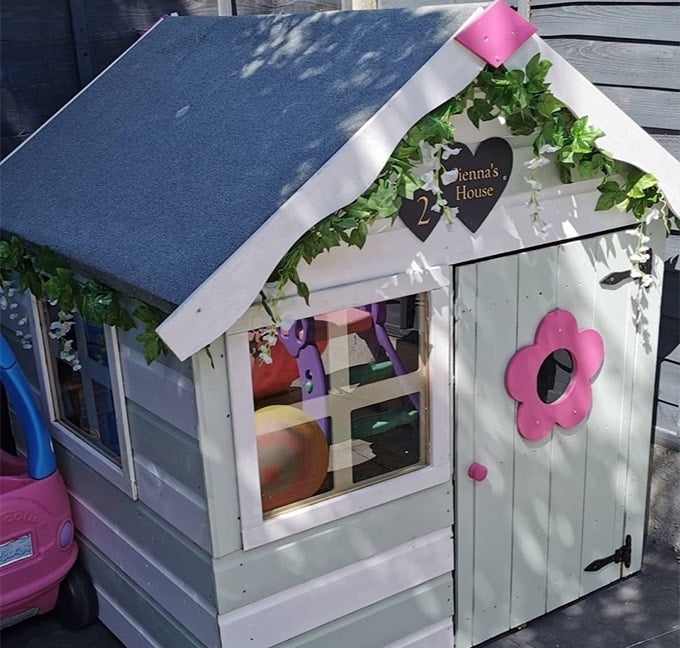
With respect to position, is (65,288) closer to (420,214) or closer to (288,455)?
(288,455)

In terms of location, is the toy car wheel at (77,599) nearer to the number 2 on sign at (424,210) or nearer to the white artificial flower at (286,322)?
the white artificial flower at (286,322)

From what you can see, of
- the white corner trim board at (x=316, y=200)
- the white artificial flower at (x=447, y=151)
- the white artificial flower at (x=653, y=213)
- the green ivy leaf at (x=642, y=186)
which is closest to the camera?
the white corner trim board at (x=316, y=200)

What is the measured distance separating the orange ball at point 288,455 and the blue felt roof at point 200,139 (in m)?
0.64

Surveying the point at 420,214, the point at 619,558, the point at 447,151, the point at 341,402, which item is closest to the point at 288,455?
the point at 341,402

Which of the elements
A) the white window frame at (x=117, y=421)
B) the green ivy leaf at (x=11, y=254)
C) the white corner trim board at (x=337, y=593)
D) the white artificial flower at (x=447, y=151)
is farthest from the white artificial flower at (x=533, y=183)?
the green ivy leaf at (x=11, y=254)

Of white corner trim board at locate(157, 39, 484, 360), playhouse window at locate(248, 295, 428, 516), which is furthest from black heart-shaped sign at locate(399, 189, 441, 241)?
white corner trim board at locate(157, 39, 484, 360)

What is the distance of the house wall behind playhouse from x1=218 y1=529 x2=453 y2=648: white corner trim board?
0.41ft

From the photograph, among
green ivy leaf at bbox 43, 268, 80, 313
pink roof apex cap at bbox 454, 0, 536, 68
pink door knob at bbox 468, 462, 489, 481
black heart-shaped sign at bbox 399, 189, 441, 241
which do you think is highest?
pink roof apex cap at bbox 454, 0, 536, 68

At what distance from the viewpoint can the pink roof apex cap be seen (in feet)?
9.02

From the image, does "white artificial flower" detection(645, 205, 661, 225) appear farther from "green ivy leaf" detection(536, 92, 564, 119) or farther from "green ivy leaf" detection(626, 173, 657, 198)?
"green ivy leaf" detection(536, 92, 564, 119)

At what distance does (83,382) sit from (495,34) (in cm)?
211

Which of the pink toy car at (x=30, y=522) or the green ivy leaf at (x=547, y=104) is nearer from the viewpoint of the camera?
the green ivy leaf at (x=547, y=104)

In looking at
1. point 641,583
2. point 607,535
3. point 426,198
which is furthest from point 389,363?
point 641,583

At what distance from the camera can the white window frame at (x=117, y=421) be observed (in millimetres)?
3307
